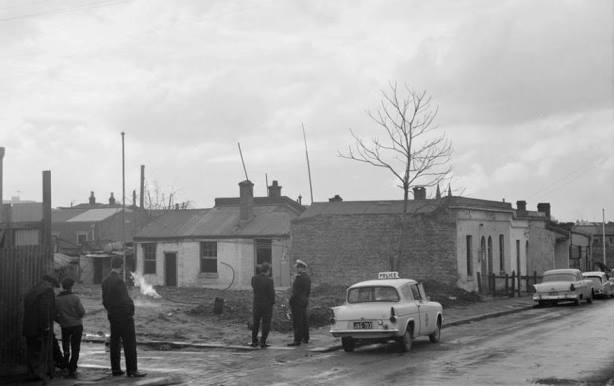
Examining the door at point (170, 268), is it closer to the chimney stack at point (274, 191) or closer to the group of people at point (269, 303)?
the chimney stack at point (274, 191)

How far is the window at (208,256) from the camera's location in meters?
47.8

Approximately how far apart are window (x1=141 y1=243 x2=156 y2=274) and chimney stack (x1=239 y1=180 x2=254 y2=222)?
18.6 ft

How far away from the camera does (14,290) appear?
13656 millimetres

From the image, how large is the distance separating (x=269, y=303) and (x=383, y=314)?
2810 millimetres

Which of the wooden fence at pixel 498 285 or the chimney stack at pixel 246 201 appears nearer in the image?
the wooden fence at pixel 498 285

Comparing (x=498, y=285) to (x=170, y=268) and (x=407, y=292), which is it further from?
(x=407, y=292)

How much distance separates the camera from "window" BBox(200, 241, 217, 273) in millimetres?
47844

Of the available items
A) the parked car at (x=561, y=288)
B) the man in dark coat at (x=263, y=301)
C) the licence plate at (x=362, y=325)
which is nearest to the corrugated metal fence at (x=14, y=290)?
the man in dark coat at (x=263, y=301)

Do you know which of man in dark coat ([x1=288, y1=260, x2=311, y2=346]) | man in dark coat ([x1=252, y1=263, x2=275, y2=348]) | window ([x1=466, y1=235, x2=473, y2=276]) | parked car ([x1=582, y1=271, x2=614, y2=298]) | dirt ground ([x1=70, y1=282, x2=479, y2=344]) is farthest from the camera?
window ([x1=466, y1=235, x2=473, y2=276])

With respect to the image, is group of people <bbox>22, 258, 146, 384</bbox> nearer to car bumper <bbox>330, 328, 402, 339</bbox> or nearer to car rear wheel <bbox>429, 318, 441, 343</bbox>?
car bumper <bbox>330, 328, 402, 339</bbox>

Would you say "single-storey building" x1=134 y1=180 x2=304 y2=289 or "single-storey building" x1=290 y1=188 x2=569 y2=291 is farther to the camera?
"single-storey building" x1=134 y1=180 x2=304 y2=289

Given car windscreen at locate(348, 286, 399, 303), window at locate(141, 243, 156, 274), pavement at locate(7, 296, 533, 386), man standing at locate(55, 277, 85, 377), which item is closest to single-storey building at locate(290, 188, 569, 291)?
pavement at locate(7, 296, 533, 386)

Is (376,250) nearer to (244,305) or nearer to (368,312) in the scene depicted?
(244,305)

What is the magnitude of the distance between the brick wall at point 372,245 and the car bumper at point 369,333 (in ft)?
69.3
